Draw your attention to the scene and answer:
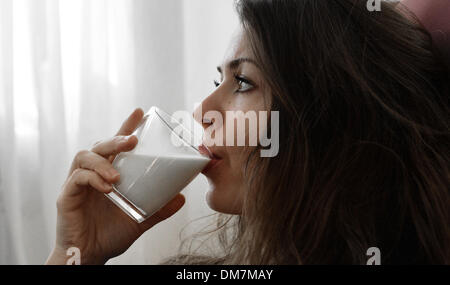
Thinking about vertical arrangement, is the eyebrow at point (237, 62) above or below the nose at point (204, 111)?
above

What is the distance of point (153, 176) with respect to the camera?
2.49ft

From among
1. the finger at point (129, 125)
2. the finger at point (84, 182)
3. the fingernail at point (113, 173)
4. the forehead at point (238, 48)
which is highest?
the forehead at point (238, 48)

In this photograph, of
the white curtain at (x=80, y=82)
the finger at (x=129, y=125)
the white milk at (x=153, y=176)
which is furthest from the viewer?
the white curtain at (x=80, y=82)

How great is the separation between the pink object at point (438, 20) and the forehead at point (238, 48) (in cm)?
33

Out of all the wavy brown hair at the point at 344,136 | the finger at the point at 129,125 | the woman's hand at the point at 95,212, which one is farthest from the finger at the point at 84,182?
the wavy brown hair at the point at 344,136

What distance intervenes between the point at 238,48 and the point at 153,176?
28 centimetres

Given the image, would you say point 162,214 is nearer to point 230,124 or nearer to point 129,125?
point 129,125

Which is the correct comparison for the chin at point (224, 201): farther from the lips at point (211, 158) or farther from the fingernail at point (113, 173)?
the fingernail at point (113, 173)

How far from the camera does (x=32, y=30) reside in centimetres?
149

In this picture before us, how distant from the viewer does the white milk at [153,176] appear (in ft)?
2.48

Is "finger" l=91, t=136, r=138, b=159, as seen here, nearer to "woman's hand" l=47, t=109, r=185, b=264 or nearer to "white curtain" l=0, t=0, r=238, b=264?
"woman's hand" l=47, t=109, r=185, b=264

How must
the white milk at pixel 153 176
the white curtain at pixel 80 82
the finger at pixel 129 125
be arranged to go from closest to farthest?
the white milk at pixel 153 176 → the finger at pixel 129 125 → the white curtain at pixel 80 82

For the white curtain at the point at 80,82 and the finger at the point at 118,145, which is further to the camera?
the white curtain at the point at 80,82

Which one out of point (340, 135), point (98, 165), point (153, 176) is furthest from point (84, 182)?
point (340, 135)
